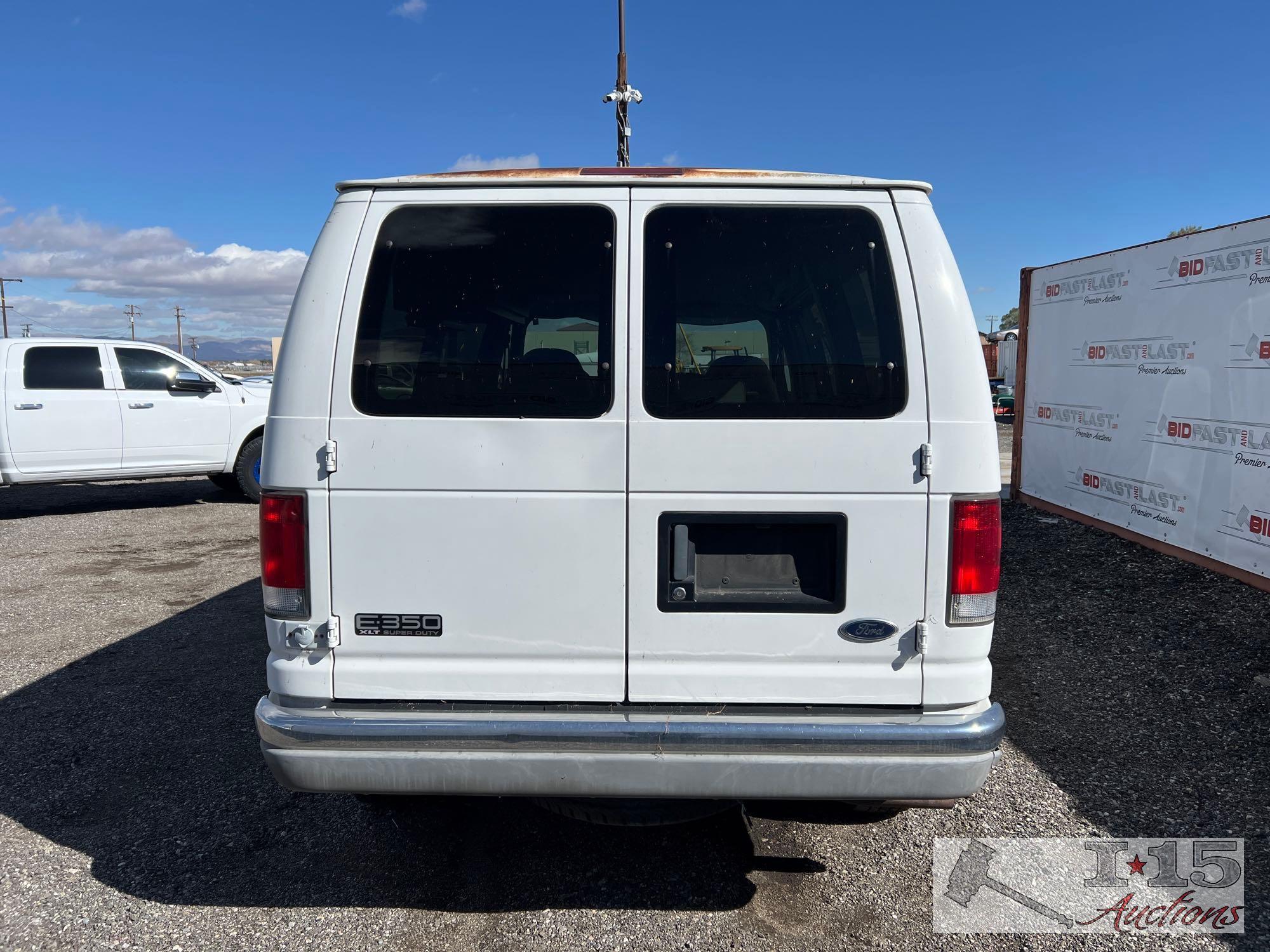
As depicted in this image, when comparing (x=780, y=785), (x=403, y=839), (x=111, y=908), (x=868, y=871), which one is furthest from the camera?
(x=403, y=839)

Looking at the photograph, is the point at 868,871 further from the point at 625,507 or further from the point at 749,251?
the point at 749,251

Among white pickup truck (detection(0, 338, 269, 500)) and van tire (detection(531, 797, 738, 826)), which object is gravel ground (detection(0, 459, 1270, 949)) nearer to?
van tire (detection(531, 797, 738, 826))

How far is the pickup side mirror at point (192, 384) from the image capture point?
10.7 meters

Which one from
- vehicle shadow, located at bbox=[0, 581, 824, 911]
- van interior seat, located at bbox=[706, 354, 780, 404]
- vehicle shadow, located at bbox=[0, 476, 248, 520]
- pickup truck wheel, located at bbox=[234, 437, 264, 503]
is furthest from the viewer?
vehicle shadow, located at bbox=[0, 476, 248, 520]

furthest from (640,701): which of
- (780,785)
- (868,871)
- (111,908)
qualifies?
(111,908)

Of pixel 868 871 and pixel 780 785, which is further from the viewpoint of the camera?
pixel 868 871

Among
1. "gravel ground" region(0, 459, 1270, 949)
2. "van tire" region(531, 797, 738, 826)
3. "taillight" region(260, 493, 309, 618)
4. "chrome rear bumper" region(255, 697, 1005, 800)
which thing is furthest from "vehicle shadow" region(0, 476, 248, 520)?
"van tire" region(531, 797, 738, 826)

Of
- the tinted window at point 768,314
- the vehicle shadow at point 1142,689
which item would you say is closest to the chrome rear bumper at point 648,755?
the tinted window at point 768,314

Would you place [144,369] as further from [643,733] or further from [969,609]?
[969,609]

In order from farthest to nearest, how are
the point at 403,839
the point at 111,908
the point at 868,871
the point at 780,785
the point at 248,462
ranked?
the point at 248,462
the point at 403,839
the point at 868,871
the point at 111,908
the point at 780,785

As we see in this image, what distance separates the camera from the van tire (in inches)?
108

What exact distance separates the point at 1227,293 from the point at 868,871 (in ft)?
19.0

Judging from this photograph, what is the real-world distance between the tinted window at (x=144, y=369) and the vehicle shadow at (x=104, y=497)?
4.13 ft

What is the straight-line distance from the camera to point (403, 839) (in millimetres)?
3369
